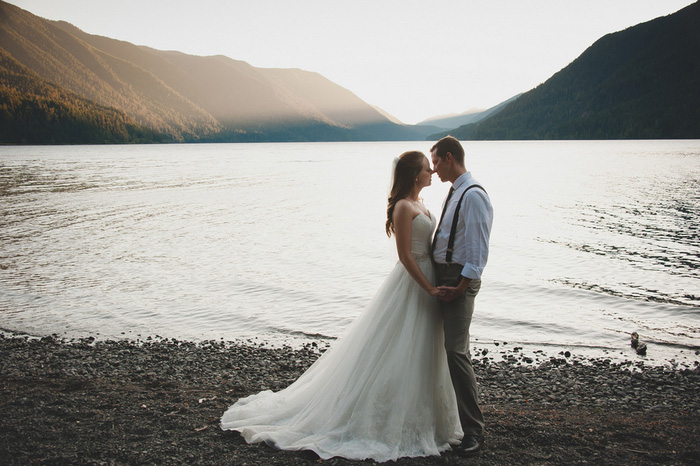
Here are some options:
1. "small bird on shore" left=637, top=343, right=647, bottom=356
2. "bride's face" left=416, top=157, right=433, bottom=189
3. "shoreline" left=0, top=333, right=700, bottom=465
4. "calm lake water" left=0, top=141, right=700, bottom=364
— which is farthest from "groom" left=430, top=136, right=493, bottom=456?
"small bird on shore" left=637, top=343, right=647, bottom=356

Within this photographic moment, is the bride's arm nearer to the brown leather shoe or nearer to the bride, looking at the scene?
the bride

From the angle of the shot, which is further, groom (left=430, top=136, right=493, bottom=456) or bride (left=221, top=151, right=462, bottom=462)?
bride (left=221, top=151, right=462, bottom=462)

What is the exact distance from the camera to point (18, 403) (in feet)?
21.6

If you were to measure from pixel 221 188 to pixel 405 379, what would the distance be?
4727 cm

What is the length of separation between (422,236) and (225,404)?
3.90m

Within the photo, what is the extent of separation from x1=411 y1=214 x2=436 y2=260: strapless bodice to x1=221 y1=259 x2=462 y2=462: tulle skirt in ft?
0.36

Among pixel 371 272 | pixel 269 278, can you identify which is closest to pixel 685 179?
pixel 371 272

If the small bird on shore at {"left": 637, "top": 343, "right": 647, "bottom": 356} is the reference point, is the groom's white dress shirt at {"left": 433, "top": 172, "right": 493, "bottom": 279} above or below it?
above

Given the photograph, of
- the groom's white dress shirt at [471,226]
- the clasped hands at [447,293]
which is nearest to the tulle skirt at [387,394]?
the clasped hands at [447,293]

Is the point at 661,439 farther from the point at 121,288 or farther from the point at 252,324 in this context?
the point at 121,288

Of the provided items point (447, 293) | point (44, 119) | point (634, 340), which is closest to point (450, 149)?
point (447, 293)

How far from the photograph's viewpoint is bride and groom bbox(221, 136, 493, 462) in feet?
15.7

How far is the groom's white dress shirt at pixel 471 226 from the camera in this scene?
181 inches

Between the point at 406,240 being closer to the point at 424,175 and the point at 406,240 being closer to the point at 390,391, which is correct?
the point at 424,175
